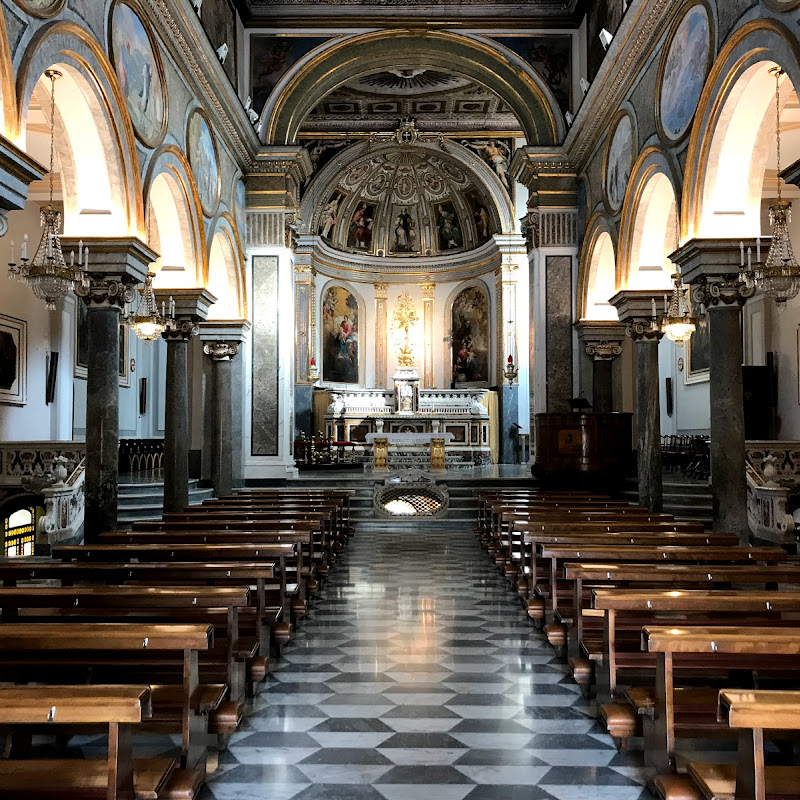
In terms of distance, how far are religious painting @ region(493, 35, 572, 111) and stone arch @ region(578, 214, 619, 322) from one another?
10.4ft

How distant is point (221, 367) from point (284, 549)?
10380 mm

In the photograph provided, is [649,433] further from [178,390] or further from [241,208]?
[241,208]

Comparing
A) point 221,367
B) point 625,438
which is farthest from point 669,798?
point 221,367

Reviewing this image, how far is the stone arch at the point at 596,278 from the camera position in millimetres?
16078

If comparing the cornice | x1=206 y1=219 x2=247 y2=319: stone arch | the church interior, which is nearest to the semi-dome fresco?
the church interior

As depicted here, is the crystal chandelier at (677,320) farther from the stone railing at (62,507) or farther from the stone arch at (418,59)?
the stone railing at (62,507)

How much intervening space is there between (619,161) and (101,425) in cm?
934

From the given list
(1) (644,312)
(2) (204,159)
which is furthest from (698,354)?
(2) (204,159)

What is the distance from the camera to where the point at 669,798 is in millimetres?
3293

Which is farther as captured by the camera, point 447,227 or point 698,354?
point 447,227

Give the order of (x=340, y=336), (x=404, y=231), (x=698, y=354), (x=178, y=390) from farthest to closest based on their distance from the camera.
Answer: (x=404, y=231)
(x=340, y=336)
(x=698, y=354)
(x=178, y=390)

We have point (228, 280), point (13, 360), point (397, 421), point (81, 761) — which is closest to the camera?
point (81, 761)

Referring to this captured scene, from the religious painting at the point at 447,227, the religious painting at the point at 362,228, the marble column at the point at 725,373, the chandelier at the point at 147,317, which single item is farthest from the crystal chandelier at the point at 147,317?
the religious painting at the point at 447,227

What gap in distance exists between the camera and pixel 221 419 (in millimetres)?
15852
